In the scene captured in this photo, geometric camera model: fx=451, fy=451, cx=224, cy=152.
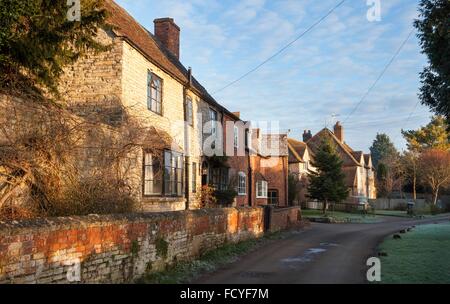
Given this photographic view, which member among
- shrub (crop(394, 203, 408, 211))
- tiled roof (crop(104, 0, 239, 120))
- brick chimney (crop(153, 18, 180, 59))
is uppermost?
brick chimney (crop(153, 18, 180, 59))

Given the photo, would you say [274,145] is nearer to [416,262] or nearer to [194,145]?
[194,145]

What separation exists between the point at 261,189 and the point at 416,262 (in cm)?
2662

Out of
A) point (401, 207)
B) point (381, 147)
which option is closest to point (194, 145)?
point (401, 207)

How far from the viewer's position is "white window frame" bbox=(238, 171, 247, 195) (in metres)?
32.1

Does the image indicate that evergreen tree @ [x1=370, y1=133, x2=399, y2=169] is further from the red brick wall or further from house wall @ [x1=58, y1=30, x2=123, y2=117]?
house wall @ [x1=58, y1=30, x2=123, y2=117]

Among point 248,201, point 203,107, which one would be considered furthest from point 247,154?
point 203,107

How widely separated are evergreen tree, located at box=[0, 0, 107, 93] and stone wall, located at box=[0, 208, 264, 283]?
204 inches

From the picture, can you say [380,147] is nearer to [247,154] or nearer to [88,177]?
[247,154]

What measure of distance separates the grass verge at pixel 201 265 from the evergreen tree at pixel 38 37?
6128 millimetres

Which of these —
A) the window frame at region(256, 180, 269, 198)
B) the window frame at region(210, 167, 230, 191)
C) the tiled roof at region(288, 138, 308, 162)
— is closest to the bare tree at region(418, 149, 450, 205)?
the tiled roof at region(288, 138, 308, 162)

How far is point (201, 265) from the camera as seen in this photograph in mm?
12289
